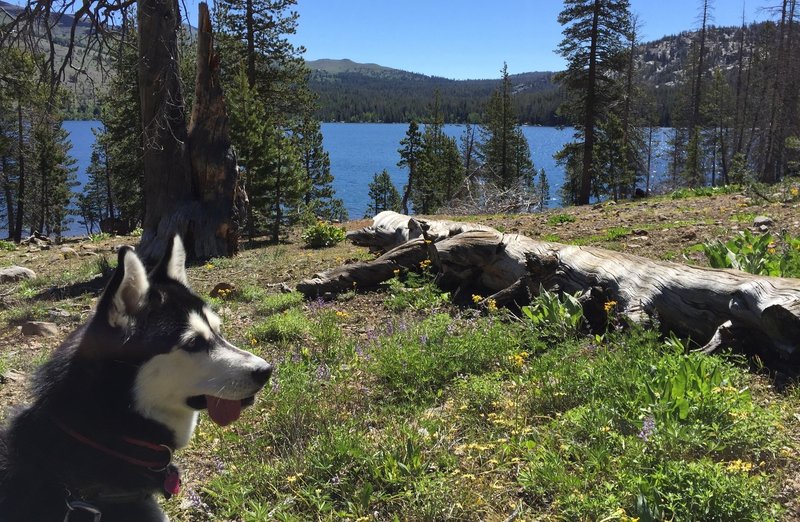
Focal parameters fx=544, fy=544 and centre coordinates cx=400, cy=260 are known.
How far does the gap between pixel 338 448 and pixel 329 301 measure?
15.7 feet

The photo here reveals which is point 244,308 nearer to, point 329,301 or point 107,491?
point 329,301

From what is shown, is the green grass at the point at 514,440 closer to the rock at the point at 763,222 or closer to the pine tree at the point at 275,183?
the rock at the point at 763,222

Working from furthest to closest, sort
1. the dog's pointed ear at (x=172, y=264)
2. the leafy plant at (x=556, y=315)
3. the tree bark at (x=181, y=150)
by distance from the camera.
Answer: the tree bark at (x=181, y=150) → the leafy plant at (x=556, y=315) → the dog's pointed ear at (x=172, y=264)

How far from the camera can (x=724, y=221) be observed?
11578 millimetres

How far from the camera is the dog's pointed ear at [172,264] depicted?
10.3 ft

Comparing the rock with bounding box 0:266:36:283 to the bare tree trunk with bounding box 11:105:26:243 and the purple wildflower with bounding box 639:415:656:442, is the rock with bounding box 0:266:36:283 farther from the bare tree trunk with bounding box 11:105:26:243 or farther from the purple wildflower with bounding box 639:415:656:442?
the bare tree trunk with bounding box 11:105:26:243

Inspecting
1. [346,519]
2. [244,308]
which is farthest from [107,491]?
[244,308]

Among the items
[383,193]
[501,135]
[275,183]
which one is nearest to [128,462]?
[275,183]

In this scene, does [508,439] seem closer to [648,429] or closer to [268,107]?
[648,429]

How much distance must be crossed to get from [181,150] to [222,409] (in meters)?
10.6

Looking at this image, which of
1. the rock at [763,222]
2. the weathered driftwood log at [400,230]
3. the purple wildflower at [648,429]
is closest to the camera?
the purple wildflower at [648,429]

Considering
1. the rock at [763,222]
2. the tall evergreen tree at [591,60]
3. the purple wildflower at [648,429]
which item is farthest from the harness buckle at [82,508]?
the tall evergreen tree at [591,60]

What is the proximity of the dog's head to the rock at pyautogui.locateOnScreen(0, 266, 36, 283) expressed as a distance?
10650mm

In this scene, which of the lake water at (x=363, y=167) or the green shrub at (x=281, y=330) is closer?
the green shrub at (x=281, y=330)
